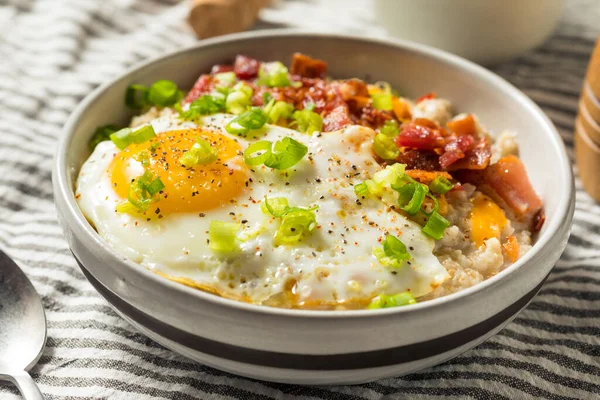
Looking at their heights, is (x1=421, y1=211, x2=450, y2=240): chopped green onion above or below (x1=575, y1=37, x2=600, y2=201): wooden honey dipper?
above

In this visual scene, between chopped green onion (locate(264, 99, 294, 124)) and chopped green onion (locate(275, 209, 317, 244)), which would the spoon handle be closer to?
chopped green onion (locate(275, 209, 317, 244))

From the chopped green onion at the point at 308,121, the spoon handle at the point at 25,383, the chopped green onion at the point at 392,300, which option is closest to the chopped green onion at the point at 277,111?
the chopped green onion at the point at 308,121

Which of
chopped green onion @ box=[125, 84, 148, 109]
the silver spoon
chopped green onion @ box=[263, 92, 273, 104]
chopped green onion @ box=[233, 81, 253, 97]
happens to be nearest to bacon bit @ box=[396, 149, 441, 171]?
chopped green onion @ box=[263, 92, 273, 104]

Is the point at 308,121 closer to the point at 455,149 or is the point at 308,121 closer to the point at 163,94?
the point at 455,149

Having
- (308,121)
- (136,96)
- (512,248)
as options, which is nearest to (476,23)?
(308,121)

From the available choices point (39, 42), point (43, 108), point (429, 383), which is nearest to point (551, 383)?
point (429, 383)

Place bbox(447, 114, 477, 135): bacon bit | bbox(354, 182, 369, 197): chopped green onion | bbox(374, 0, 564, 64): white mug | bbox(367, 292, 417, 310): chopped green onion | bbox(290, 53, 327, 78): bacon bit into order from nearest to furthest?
bbox(367, 292, 417, 310): chopped green onion → bbox(354, 182, 369, 197): chopped green onion → bbox(447, 114, 477, 135): bacon bit → bbox(290, 53, 327, 78): bacon bit → bbox(374, 0, 564, 64): white mug

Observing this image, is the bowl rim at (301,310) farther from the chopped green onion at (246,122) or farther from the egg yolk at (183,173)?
the chopped green onion at (246,122)
